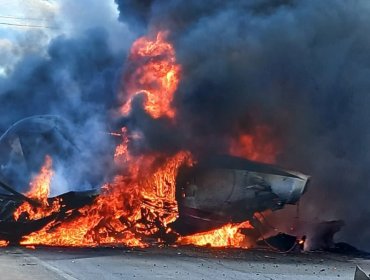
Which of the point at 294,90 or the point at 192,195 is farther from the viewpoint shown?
the point at 294,90

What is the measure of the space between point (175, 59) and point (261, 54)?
1.89 metres

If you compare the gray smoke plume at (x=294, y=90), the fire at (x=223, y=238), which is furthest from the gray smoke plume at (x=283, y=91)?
the fire at (x=223, y=238)

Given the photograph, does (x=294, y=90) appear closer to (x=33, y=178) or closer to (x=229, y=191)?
(x=229, y=191)

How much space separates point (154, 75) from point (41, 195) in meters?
3.58

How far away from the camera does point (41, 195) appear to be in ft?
41.4

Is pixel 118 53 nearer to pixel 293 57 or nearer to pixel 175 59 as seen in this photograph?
pixel 175 59

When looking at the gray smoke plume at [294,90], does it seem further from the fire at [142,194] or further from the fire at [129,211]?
the fire at [129,211]

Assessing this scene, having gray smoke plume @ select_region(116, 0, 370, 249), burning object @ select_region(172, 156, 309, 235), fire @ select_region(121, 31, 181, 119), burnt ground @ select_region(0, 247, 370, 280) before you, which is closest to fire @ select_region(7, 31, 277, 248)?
fire @ select_region(121, 31, 181, 119)

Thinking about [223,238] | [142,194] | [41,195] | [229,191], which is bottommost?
[223,238]

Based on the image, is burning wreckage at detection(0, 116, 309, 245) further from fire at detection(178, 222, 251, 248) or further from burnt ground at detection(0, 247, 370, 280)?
burnt ground at detection(0, 247, 370, 280)

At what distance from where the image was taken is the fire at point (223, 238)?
12.7 metres

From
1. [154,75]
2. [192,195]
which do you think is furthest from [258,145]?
[154,75]

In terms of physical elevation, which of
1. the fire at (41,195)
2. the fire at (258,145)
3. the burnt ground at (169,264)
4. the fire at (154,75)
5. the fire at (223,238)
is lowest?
the burnt ground at (169,264)

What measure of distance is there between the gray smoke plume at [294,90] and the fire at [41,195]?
2285 millimetres
